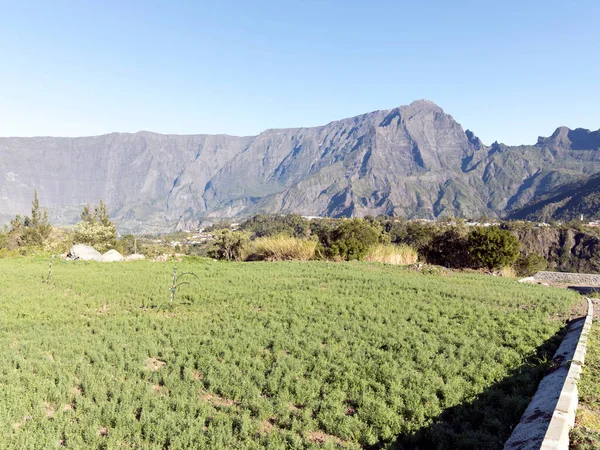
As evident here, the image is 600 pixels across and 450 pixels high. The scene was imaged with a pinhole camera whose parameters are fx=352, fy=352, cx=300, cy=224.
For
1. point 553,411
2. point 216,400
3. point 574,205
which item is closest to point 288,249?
point 216,400

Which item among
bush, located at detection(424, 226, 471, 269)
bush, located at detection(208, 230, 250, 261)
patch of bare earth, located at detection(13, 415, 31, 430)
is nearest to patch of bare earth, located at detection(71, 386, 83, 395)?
patch of bare earth, located at detection(13, 415, 31, 430)

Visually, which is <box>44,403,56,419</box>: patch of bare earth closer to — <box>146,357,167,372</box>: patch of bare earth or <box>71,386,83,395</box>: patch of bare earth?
<box>71,386,83,395</box>: patch of bare earth

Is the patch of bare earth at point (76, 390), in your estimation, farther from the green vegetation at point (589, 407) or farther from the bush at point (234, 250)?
the bush at point (234, 250)

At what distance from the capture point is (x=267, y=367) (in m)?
6.17

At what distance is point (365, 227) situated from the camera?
2591 centimetres

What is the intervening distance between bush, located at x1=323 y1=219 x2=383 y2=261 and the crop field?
11022 millimetres

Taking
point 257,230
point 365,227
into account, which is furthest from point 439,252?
point 257,230

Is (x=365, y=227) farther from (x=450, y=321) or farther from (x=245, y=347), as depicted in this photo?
(x=245, y=347)

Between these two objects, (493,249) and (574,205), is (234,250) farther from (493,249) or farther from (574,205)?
(574,205)

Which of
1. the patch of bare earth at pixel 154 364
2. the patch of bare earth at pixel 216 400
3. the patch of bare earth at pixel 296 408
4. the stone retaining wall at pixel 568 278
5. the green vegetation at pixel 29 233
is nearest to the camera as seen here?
the patch of bare earth at pixel 296 408

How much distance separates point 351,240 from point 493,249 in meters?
8.52

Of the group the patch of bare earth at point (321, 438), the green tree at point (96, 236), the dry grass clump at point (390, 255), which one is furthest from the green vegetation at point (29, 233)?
the patch of bare earth at point (321, 438)

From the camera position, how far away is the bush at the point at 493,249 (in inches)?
826

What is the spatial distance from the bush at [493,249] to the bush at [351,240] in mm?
6469
